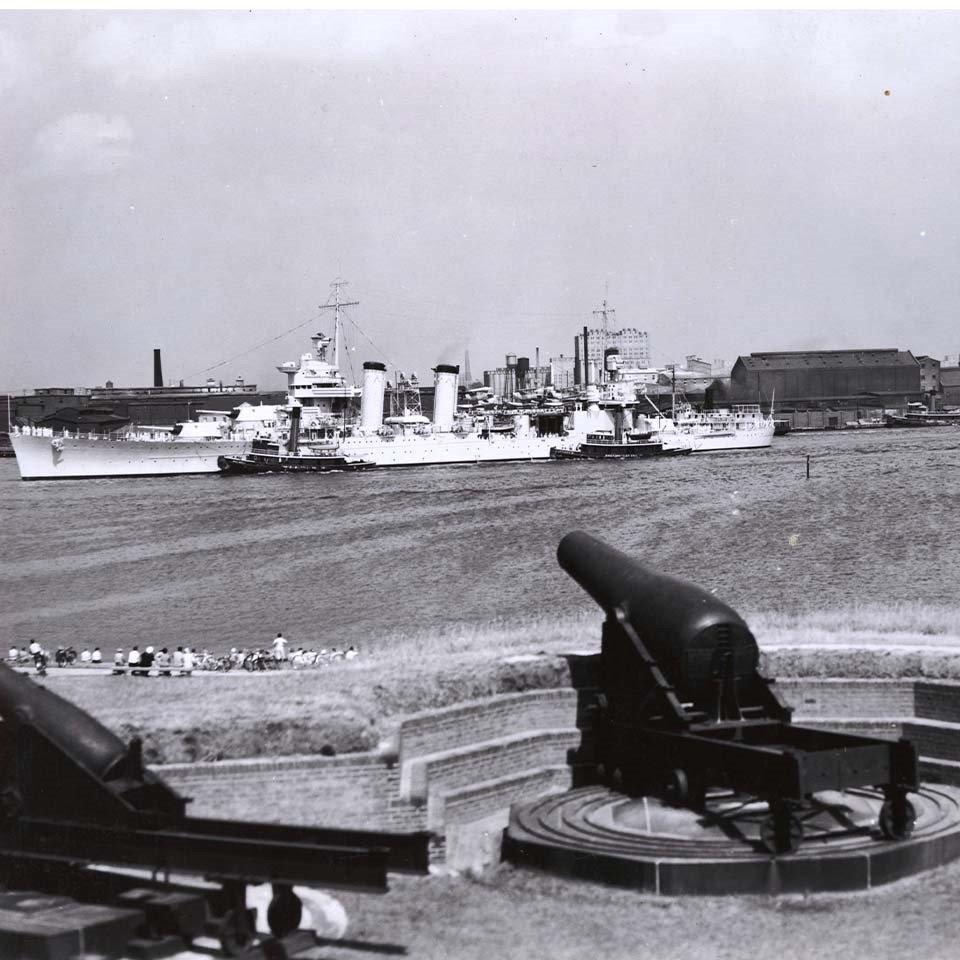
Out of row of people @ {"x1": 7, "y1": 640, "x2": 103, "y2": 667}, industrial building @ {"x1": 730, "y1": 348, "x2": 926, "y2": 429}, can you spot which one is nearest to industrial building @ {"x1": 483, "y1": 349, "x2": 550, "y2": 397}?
industrial building @ {"x1": 730, "y1": 348, "x2": 926, "y2": 429}

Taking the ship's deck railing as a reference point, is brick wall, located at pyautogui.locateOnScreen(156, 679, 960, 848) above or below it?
below

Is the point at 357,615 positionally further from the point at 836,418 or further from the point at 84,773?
the point at 836,418

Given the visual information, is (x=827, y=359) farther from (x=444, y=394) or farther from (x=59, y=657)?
(x=59, y=657)

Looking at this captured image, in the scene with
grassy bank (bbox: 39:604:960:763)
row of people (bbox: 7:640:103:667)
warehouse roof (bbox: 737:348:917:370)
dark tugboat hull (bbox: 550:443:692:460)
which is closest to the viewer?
grassy bank (bbox: 39:604:960:763)

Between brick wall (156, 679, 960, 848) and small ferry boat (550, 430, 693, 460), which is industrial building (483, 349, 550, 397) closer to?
small ferry boat (550, 430, 693, 460)

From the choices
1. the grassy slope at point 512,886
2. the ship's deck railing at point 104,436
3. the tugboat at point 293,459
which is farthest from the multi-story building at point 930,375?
the grassy slope at point 512,886

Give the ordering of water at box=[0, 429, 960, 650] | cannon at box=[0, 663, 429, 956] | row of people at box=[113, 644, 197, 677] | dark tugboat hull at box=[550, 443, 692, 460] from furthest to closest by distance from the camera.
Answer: dark tugboat hull at box=[550, 443, 692, 460] → water at box=[0, 429, 960, 650] → row of people at box=[113, 644, 197, 677] → cannon at box=[0, 663, 429, 956]
